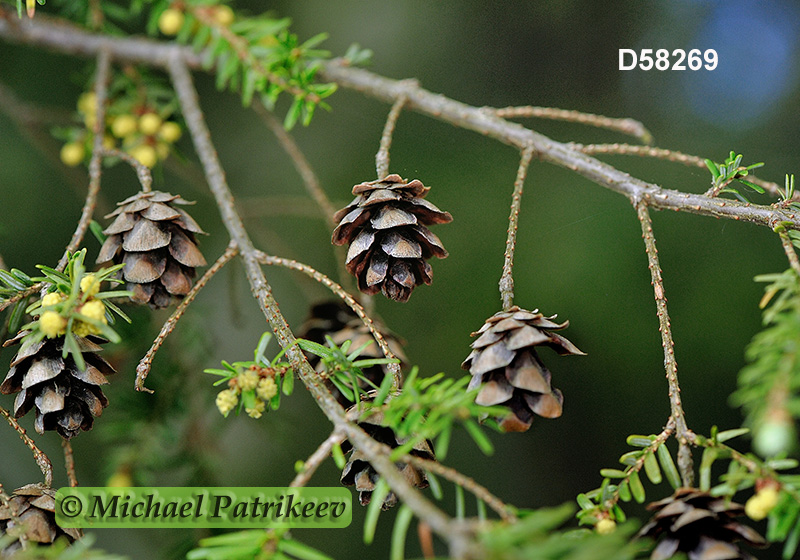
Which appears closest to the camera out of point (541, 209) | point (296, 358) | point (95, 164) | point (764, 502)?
point (764, 502)

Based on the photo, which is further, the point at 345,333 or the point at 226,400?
the point at 345,333

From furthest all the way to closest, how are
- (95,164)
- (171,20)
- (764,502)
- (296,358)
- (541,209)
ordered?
(541,209), (171,20), (95,164), (296,358), (764,502)

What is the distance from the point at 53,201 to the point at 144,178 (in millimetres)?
528

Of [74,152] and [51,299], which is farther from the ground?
[74,152]

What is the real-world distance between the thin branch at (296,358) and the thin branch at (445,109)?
7 cm

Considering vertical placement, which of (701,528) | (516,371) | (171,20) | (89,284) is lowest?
(701,528)

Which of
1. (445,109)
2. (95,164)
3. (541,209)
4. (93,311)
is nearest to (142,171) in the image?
(95,164)

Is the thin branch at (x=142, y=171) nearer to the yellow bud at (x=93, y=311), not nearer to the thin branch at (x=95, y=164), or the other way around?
the thin branch at (x=95, y=164)

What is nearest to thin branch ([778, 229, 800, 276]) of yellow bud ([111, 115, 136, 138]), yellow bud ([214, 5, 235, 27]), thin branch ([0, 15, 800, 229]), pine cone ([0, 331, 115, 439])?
thin branch ([0, 15, 800, 229])

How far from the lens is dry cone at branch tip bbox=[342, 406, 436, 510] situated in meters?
0.39

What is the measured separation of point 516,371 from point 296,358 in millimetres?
154

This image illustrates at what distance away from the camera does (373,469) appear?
1.30 ft

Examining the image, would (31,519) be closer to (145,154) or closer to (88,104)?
(145,154)

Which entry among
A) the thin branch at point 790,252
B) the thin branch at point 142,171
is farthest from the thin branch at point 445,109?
the thin branch at point 142,171
